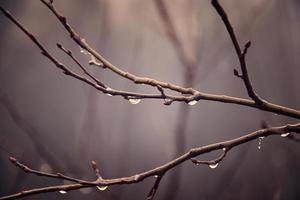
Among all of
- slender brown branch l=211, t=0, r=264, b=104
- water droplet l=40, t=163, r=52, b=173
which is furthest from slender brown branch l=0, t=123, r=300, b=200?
water droplet l=40, t=163, r=52, b=173

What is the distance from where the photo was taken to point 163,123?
432 centimetres

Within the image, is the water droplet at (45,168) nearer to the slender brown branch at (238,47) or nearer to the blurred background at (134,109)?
the blurred background at (134,109)

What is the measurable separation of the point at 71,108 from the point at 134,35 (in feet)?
4.02

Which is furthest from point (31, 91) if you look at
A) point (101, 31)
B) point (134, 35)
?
point (134, 35)

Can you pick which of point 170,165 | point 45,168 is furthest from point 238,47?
point 45,168

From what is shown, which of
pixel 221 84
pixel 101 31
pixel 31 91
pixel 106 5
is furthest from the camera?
pixel 221 84

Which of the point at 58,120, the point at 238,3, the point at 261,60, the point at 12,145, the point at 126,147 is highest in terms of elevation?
the point at 238,3

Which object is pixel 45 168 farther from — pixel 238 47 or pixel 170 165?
pixel 238 47

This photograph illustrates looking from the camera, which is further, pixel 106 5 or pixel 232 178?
pixel 232 178

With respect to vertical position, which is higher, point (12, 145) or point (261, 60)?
point (261, 60)

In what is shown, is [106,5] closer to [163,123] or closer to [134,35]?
[134,35]

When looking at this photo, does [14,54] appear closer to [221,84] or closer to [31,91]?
[31,91]

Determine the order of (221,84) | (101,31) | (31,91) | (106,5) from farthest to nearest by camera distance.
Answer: (221,84) → (31,91) → (101,31) → (106,5)

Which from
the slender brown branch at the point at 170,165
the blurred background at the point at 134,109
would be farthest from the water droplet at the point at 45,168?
the slender brown branch at the point at 170,165
